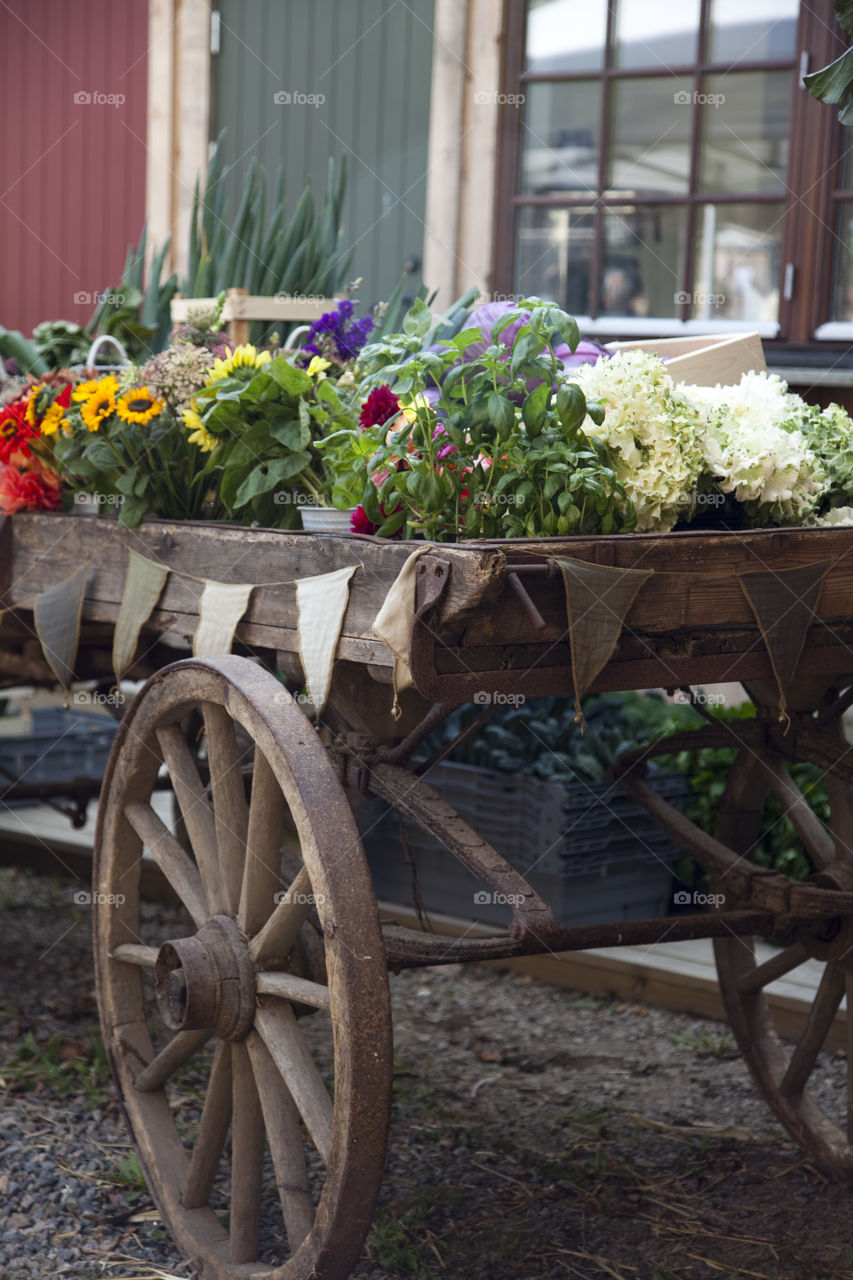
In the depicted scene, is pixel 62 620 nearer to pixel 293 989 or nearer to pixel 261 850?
pixel 261 850

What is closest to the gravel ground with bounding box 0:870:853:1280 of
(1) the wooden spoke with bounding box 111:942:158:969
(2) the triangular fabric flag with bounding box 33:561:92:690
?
(1) the wooden spoke with bounding box 111:942:158:969

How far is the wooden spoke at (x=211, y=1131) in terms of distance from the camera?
7.04 feet

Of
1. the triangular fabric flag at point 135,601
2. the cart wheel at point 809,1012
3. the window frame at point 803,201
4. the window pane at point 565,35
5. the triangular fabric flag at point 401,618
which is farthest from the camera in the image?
the window pane at point 565,35

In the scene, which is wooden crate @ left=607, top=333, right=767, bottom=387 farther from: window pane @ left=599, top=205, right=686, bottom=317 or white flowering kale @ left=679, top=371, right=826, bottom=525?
window pane @ left=599, top=205, right=686, bottom=317

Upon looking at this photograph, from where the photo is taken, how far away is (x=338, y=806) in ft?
5.96

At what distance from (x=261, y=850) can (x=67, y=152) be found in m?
4.37

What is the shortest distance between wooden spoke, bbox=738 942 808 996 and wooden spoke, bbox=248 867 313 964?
3.39ft

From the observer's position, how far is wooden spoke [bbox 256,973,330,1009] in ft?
6.07

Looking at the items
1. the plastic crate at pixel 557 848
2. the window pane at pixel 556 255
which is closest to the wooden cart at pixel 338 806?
the plastic crate at pixel 557 848

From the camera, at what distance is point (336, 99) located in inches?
197

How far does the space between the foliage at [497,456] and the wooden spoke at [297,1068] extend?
0.72 m

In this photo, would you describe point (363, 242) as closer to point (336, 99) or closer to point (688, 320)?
point (336, 99)

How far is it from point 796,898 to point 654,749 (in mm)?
367

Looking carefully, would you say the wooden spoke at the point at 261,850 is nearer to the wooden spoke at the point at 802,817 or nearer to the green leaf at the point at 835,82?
the wooden spoke at the point at 802,817
